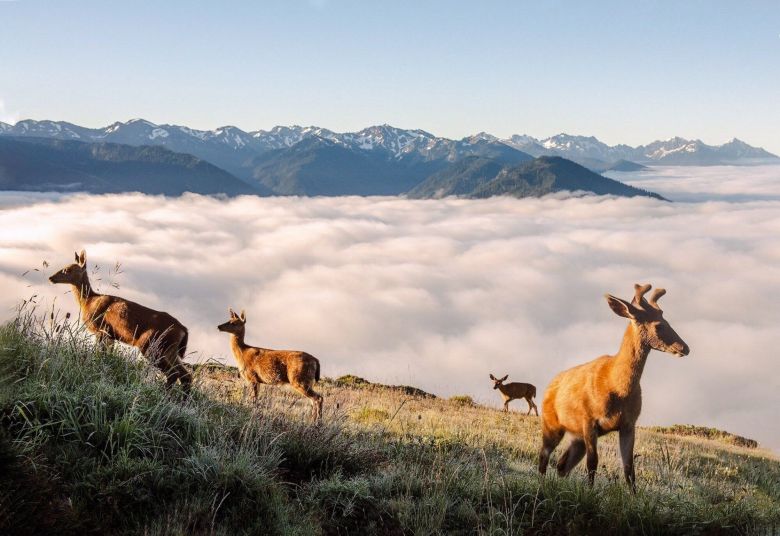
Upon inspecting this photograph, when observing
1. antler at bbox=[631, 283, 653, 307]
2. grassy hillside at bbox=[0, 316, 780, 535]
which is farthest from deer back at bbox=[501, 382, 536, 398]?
antler at bbox=[631, 283, 653, 307]

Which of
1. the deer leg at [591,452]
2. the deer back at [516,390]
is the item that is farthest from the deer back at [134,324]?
the deer back at [516,390]

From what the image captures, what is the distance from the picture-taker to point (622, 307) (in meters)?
7.71

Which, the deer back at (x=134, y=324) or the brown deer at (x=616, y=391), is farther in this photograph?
the deer back at (x=134, y=324)

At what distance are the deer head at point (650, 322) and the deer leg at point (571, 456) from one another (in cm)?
153

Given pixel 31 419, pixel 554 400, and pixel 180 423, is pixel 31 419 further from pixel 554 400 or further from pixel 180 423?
pixel 554 400

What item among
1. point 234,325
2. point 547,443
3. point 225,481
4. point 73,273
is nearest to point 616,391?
point 547,443

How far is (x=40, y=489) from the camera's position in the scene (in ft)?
15.9

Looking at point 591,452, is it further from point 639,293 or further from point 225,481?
point 225,481

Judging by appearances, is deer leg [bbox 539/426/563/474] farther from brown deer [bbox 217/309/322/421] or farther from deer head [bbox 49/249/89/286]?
deer head [bbox 49/249/89/286]

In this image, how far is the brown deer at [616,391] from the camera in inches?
289

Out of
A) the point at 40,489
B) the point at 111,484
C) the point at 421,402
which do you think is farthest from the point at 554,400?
the point at 421,402

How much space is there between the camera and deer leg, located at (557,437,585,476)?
26.1 feet

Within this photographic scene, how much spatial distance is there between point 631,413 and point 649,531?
1529 mm

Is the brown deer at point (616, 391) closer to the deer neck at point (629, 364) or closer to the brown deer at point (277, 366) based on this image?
the deer neck at point (629, 364)
